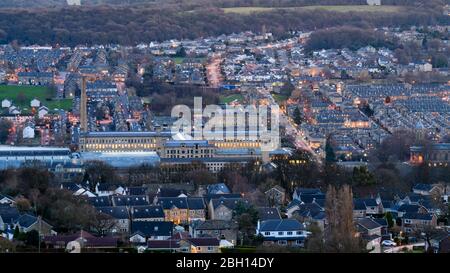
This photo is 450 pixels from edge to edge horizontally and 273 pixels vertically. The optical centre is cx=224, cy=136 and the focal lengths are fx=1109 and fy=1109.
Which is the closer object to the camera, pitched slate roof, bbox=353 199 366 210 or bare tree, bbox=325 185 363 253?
bare tree, bbox=325 185 363 253

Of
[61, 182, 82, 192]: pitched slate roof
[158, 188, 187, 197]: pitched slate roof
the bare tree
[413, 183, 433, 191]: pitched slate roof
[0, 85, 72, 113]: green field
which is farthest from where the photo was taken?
[0, 85, 72, 113]: green field

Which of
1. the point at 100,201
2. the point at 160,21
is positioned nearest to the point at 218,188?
the point at 100,201

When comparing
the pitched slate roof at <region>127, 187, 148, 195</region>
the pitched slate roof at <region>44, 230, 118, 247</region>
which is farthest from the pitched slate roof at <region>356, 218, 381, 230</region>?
the pitched slate roof at <region>127, 187, 148, 195</region>

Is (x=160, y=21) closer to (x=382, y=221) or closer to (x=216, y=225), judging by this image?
Result: (x=382, y=221)

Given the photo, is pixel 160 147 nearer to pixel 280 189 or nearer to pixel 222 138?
pixel 222 138

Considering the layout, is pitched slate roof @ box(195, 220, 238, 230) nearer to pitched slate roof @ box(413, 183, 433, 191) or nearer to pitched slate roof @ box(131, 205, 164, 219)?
pitched slate roof @ box(131, 205, 164, 219)
